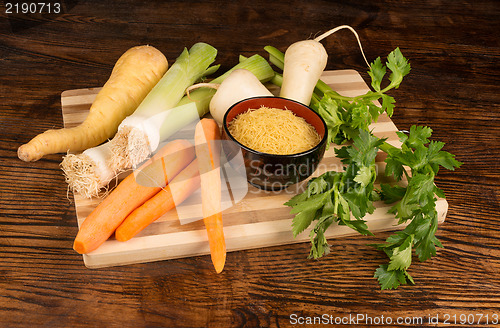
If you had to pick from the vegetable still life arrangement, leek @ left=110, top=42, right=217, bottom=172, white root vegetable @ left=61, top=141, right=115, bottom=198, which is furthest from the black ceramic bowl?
white root vegetable @ left=61, top=141, right=115, bottom=198

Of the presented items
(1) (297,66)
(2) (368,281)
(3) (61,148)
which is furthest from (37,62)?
(2) (368,281)

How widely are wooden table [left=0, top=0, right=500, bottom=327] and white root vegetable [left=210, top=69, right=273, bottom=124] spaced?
1.72 ft

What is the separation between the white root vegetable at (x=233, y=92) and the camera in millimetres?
1703

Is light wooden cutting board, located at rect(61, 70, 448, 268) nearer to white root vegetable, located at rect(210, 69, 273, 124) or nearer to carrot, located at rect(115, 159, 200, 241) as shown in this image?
carrot, located at rect(115, 159, 200, 241)

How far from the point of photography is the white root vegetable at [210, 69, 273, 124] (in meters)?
1.70

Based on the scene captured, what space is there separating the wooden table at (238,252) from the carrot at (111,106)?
0.13m

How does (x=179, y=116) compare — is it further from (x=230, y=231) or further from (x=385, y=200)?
(x=385, y=200)

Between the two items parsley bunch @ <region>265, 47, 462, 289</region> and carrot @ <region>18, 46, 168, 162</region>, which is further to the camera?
carrot @ <region>18, 46, 168, 162</region>

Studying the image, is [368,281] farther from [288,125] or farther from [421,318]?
[288,125]

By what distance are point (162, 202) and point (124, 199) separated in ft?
0.34

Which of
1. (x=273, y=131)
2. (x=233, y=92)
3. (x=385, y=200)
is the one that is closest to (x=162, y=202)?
(x=273, y=131)

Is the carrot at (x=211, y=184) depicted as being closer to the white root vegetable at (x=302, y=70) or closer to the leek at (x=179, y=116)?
the leek at (x=179, y=116)

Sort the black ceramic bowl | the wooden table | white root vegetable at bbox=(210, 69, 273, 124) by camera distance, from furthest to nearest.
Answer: white root vegetable at bbox=(210, 69, 273, 124), the black ceramic bowl, the wooden table

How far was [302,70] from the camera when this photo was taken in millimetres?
1815
